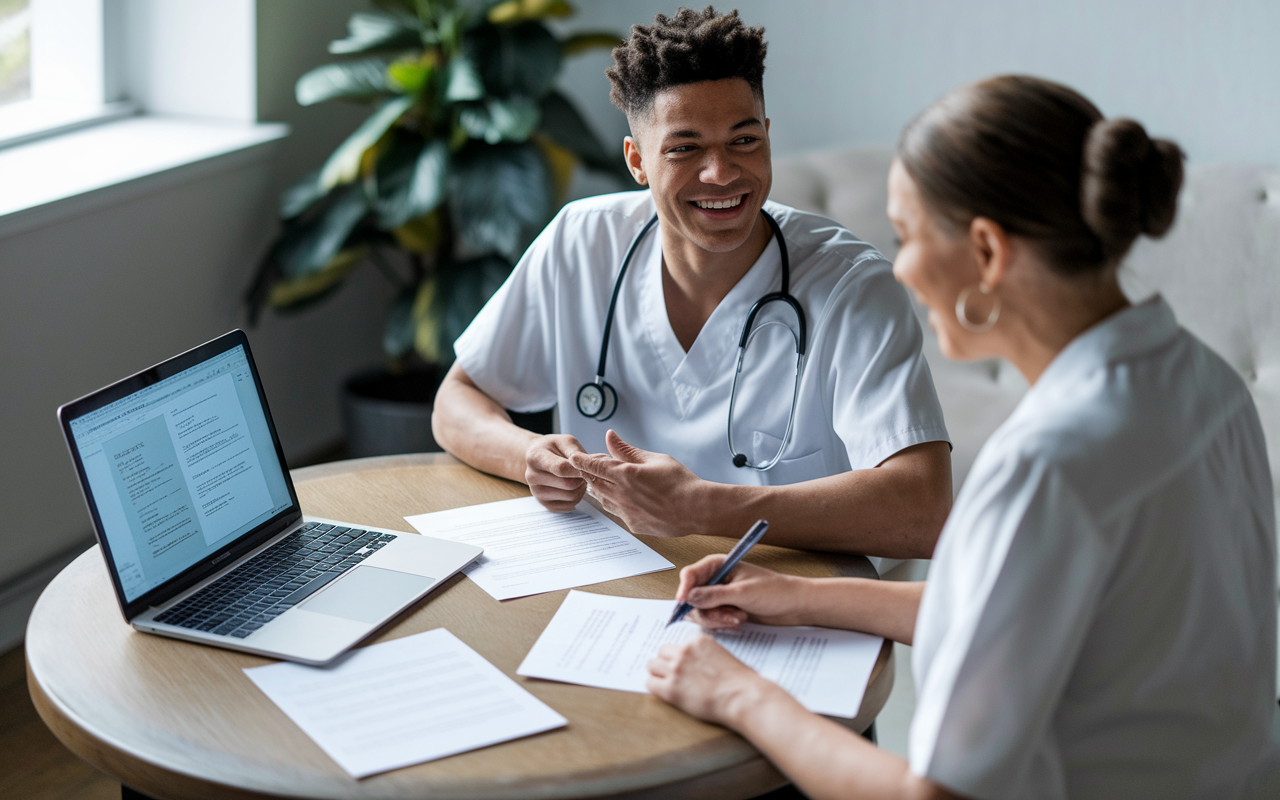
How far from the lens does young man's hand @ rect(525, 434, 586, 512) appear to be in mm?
1424

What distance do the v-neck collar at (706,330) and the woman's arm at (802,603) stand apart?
526mm

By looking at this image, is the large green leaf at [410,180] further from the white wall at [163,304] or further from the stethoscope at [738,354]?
the stethoscope at [738,354]

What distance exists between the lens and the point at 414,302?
2908 mm

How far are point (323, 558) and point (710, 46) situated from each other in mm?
853

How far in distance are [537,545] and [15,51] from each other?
7.15 feet

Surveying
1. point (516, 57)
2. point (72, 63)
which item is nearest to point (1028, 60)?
point (516, 57)

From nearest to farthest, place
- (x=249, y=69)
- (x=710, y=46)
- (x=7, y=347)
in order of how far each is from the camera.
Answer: (x=710, y=46), (x=7, y=347), (x=249, y=69)

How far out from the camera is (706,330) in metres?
1.63

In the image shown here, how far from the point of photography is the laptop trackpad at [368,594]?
1.16 meters

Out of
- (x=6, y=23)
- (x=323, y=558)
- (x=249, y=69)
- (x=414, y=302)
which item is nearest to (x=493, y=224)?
(x=414, y=302)

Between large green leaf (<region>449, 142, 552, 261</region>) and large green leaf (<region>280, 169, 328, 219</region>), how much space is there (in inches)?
13.9

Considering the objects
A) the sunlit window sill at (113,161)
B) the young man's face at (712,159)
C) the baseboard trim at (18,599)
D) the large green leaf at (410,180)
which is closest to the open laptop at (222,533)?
the young man's face at (712,159)

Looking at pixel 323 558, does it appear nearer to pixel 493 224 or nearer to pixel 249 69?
pixel 493 224

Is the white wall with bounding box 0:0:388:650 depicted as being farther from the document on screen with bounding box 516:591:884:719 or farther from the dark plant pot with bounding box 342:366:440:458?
the document on screen with bounding box 516:591:884:719
